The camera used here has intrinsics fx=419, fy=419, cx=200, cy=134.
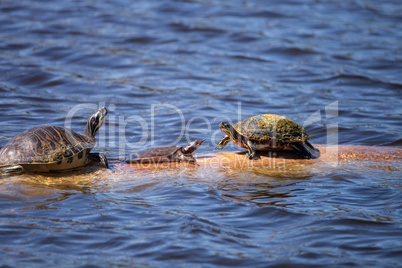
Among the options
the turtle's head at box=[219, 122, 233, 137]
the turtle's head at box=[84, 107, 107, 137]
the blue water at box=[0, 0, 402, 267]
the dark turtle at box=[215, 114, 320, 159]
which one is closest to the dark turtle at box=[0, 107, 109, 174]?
the blue water at box=[0, 0, 402, 267]

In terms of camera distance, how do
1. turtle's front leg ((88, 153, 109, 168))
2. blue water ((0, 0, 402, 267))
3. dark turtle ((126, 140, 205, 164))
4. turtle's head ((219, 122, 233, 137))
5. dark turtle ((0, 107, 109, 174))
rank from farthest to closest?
turtle's head ((219, 122, 233, 137)) < dark turtle ((126, 140, 205, 164)) < turtle's front leg ((88, 153, 109, 168)) < dark turtle ((0, 107, 109, 174)) < blue water ((0, 0, 402, 267))

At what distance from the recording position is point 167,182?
4.98 metres

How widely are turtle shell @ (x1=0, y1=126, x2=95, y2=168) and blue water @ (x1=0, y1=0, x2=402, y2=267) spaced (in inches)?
10.9

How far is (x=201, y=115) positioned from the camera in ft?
27.5

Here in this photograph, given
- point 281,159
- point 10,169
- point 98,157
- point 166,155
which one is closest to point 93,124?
point 98,157

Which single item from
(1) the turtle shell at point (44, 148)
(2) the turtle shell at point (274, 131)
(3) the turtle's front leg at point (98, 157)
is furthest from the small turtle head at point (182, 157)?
(1) the turtle shell at point (44, 148)

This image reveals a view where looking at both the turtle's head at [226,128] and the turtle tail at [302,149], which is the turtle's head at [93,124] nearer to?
the turtle's head at [226,128]

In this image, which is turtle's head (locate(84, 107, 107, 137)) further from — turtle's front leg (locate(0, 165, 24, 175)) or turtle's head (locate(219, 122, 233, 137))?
turtle's head (locate(219, 122, 233, 137))

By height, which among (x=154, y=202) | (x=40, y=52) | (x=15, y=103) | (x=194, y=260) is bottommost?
(x=194, y=260)

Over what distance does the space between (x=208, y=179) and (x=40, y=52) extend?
28.4 feet

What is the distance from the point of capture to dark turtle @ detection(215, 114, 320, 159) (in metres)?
5.45

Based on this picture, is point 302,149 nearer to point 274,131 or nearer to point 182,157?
point 274,131

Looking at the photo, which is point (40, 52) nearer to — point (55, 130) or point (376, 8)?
point (55, 130)

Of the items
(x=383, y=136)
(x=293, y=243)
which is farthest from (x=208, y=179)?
(x=383, y=136)
